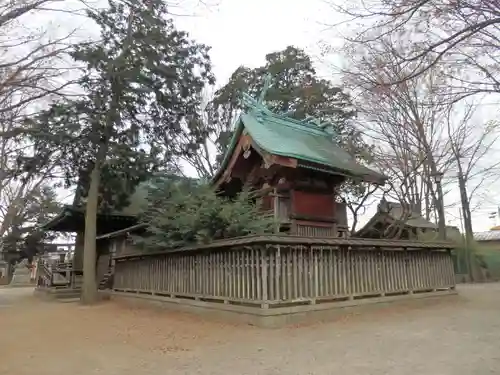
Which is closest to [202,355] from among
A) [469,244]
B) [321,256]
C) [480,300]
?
[321,256]

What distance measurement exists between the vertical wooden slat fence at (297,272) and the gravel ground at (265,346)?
2.38 feet

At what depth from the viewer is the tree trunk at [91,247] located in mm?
15812

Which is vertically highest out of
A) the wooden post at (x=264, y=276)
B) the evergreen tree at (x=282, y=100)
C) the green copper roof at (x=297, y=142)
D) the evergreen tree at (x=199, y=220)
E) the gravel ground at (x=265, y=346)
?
the evergreen tree at (x=282, y=100)

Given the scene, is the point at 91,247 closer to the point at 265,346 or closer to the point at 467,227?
the point at 265,346

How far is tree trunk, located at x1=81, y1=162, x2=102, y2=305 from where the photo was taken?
15.8 m

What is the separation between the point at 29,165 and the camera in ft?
52.6

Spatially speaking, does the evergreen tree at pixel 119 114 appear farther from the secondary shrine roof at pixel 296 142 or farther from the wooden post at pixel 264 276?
the wooden post at pixel 264 276

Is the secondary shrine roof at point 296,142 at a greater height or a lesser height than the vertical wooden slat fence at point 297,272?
→ greater

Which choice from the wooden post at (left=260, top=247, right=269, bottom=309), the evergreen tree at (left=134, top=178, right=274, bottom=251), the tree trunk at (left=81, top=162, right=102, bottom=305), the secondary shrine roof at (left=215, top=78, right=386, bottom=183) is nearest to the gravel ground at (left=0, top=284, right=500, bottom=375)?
the wooden post at (left=260, top=247, right=269, bottom=309)

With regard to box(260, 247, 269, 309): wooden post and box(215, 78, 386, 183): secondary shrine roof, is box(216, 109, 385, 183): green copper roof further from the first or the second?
box(260, 247, 269, 309): wooden post

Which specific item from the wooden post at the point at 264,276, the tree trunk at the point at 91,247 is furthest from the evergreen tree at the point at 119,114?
the wooden post at the point at 264,276

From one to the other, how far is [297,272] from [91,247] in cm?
976

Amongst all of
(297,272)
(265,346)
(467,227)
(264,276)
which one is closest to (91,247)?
(264,276)

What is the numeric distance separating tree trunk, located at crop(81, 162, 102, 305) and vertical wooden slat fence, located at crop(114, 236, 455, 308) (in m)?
3.32
